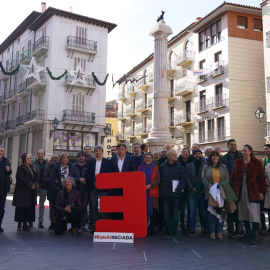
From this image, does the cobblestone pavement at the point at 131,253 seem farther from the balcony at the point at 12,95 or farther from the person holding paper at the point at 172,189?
the balcony at the point at 12,95

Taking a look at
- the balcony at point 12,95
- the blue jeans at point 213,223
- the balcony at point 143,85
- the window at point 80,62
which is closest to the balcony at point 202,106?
the balcony at point 143,85

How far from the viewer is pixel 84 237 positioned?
746cm

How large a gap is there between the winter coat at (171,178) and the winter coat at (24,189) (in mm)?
3116

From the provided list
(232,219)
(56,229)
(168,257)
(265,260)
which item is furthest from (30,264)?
(232,219)

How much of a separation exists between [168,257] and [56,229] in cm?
317

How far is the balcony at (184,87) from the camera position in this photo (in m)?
33.4

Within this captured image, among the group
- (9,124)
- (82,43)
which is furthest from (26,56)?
(9,124)

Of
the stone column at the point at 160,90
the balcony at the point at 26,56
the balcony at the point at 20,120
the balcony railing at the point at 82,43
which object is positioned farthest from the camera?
the balcony at the point at 20,120

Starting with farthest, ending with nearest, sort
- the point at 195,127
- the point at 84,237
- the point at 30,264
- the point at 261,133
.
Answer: the point at 195,127 → the point at 261,133 → the point at 84,237 → the point at 30,264

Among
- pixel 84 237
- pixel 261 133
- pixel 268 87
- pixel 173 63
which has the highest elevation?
pixel 173 63

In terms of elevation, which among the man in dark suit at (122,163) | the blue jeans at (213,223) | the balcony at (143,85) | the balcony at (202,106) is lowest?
the blue jeans at (213,223)

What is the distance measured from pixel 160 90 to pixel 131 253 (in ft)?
36.7

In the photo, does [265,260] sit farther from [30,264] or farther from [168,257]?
[30,264]

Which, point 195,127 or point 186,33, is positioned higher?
point 186,33
